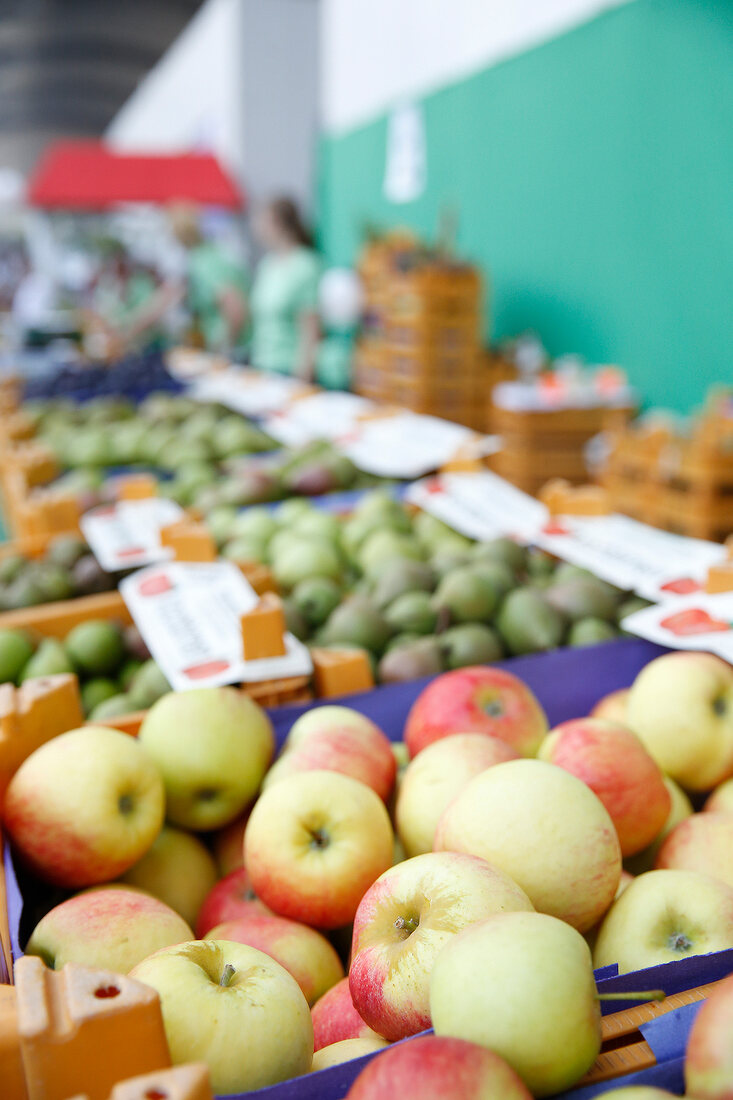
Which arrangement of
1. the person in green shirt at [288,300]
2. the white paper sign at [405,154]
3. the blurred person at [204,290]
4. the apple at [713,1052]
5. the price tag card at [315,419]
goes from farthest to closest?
1. the blurred person at [204,290]
2. the white paper sign at [405,154]
3. the person in green shirt at [288,300]
4. the price tag card at [315,419]
5. the apple at [713,1052]

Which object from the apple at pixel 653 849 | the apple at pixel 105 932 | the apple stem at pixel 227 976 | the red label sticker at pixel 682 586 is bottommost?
the apple at pixel 653 849

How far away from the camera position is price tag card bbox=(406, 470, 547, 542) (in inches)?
99.3

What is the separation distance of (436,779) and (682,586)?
95 centimetres

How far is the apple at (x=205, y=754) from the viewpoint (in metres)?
1.40

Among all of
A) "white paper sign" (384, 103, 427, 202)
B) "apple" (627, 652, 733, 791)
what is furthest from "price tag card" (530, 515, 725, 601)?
"white paper sign" (384, 103, 427, 202)

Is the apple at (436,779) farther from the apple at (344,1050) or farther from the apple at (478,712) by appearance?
the apple at (344,1050)

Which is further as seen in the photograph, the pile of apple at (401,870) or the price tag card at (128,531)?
the price tag card at (128,531)

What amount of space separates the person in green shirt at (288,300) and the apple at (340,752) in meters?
4.53

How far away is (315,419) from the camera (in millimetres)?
4160

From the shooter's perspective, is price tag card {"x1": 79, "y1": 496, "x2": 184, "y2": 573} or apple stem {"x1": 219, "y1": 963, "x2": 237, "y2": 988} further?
price tag card {"x1": 79, "y1": 496, "x2": 184, "y2": 573}

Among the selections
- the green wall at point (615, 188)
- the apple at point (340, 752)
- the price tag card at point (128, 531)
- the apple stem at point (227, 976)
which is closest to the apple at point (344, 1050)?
the apple stem at point (227, 976)

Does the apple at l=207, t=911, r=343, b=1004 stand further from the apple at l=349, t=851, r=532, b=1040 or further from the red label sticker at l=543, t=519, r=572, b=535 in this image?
the red label sticker at l=543, t=519, r=572, b=535

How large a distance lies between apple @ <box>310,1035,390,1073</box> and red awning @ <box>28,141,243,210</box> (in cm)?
1157

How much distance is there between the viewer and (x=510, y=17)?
5590mm
